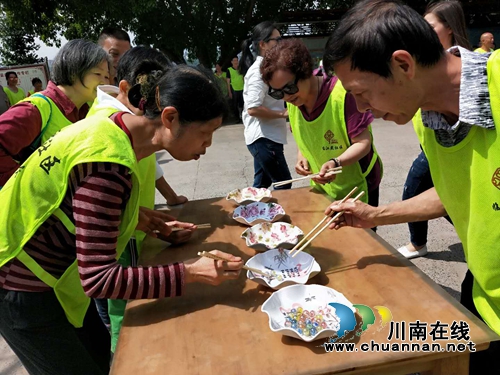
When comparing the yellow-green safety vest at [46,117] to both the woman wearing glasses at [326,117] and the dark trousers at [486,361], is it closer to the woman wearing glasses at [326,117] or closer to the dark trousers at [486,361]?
the woman wearing glasses at [326,117]

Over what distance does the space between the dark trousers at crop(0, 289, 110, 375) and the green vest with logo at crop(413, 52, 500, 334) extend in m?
1.33

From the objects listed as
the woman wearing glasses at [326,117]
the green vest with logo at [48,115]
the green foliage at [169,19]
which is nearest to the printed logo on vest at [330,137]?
the woman wearing glasses at [326,117]

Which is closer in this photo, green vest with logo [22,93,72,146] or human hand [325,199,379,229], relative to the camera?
human hand [325,199,379,229]

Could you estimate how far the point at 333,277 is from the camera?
4.42ft

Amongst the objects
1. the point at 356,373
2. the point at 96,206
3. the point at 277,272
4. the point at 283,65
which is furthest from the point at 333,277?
the point at 283,65

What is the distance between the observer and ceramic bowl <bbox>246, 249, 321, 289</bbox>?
131 centimetres

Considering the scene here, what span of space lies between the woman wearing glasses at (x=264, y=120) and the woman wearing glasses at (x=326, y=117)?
2.72 ft

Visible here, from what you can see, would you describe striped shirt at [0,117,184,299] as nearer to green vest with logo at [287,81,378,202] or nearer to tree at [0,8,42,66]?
green vest with logo at [287,81,378,202]

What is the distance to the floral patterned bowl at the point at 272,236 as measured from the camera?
5.26 feet

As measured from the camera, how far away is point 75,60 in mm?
2055

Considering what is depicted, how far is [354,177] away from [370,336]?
3.94ft

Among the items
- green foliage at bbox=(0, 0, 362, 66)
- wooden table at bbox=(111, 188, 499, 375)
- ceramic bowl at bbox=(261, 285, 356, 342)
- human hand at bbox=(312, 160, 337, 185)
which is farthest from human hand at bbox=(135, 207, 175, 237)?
green foliage at bbox=(0, 0, 362, 66)

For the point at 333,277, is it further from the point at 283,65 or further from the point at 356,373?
the point at 283,65

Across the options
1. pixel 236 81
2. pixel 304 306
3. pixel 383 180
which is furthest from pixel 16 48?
pixel 304 306
